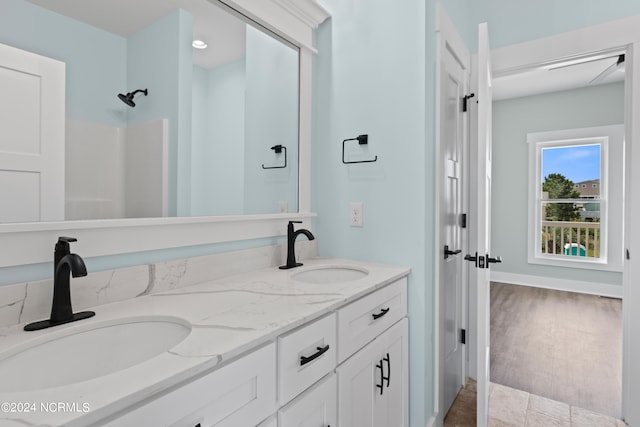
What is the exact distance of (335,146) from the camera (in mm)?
1840

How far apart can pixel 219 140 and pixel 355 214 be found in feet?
2.55

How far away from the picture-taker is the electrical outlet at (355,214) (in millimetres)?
1748

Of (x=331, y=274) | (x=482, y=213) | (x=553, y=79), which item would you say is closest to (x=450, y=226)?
(x=482, y=213)

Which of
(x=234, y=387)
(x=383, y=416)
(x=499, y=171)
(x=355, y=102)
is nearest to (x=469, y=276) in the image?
(x=383, y=416)

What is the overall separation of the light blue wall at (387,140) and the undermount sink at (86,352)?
108cm

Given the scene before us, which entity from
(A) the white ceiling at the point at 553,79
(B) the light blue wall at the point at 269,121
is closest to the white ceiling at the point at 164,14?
(B) the light blue wall at the point at 269,121

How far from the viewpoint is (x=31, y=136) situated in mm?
880

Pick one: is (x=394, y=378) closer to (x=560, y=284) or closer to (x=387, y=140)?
(x=387, y=140)

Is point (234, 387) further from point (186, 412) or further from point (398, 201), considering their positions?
point (398, 201)

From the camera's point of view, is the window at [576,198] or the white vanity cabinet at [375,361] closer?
the white vanity cabinet at [375,361]

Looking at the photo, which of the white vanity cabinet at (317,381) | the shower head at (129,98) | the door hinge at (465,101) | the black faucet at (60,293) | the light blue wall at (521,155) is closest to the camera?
the white vanity cabinet at (317,381)

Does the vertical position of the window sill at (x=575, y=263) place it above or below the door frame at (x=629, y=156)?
below

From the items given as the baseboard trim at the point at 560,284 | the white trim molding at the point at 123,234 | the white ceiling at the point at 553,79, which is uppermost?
the white ceiling at the point at 553,79

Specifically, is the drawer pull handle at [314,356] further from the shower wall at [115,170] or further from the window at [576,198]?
the window at [576,198]
